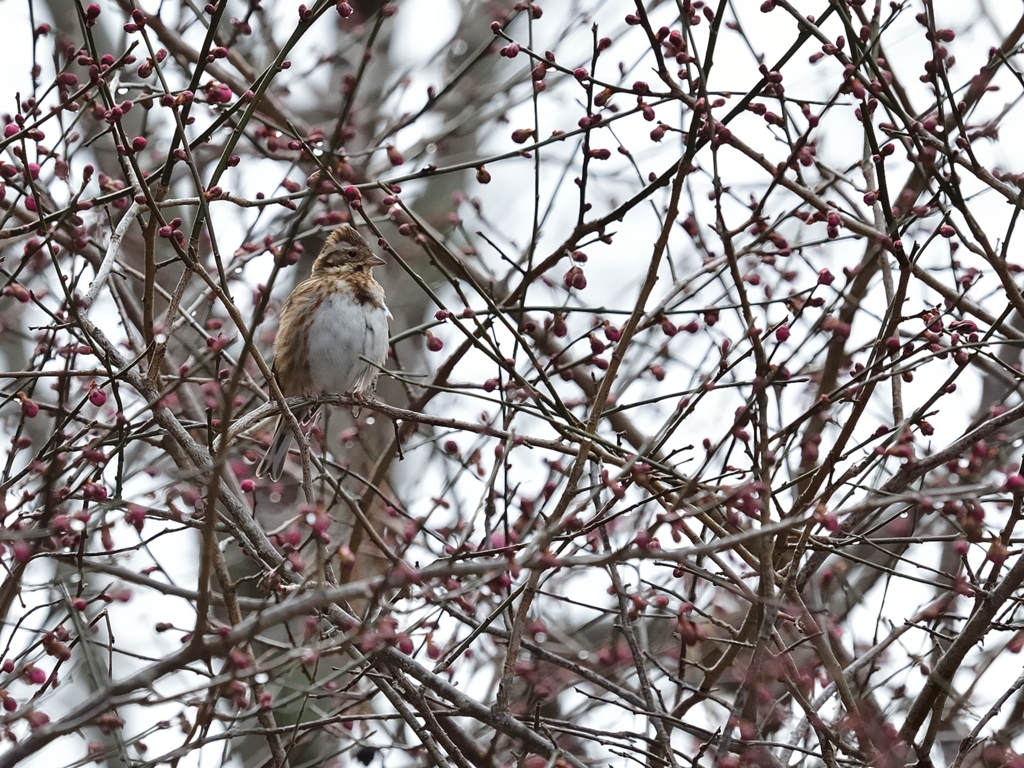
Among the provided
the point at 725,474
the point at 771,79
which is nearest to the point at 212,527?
the point at 725,474

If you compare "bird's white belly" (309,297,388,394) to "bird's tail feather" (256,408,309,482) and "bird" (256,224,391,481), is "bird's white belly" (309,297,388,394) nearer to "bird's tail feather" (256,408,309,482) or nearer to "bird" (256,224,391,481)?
"bird" (256,224,391,481)

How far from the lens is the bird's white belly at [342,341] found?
282 inches

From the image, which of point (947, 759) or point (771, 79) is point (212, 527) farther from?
point (947, 759)

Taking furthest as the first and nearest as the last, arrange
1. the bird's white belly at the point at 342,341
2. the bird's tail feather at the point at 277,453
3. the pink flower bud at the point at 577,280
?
1. the bird's white belly at the point at 342,341
2. the bird's tail feather at the point at 277,453
3. the pink flower bud at the point at 577,280

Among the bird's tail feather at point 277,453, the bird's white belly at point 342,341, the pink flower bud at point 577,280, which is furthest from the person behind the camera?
the bird's white belly at point 342,341

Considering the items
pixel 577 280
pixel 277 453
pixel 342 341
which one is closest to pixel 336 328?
pixel 342 341

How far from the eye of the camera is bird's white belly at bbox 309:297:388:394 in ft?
23.5

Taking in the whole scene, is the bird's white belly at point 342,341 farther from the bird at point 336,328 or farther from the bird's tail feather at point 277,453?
the bird's tail feather at point 277,453

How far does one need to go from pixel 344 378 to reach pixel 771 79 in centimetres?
353

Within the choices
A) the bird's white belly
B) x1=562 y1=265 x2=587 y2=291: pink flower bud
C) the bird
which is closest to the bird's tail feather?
the bird

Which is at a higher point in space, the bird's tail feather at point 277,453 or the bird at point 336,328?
the bird at point 336,328

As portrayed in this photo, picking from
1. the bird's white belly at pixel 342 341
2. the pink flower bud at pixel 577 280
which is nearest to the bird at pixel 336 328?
the bird's white belly at pixel 342 341

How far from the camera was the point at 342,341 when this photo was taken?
7141 millimetres

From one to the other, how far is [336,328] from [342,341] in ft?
0.30
